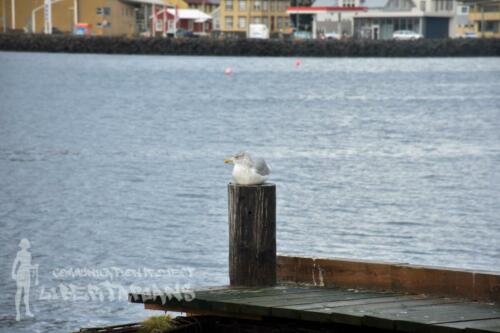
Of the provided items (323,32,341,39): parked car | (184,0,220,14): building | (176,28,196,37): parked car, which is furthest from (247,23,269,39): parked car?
(184,0,220,14): building

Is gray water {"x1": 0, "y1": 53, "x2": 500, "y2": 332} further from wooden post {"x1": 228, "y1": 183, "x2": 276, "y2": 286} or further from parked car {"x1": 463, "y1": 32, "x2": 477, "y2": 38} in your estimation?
parked car {"x1": 463, "y1": 32, "x2": 477, "y2": 38}

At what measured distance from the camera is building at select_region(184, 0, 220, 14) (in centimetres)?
17850

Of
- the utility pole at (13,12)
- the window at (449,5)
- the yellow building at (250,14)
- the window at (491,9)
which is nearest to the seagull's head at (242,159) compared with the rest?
the window at (491,9)

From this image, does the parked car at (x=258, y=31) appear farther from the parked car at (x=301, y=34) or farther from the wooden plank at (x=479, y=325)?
the wooden plank at (x=479, y=325)

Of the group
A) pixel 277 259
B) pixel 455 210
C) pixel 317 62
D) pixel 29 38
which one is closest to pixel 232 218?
pixel 277 259

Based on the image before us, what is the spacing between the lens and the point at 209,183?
2791cm

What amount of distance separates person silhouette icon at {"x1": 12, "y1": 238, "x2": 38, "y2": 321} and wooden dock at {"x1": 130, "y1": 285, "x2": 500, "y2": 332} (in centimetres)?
511

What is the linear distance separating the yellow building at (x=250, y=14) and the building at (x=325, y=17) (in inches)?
200

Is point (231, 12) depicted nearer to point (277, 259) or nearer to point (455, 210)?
point (455, 210)

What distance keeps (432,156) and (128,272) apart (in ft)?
67.9

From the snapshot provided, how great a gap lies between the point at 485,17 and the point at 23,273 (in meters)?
134

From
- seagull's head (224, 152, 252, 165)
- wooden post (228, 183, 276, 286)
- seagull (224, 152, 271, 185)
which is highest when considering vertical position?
seagull's head (224, 152, 252, 165)

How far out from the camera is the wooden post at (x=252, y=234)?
9.55 m

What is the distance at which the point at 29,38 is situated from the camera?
145000 mm
